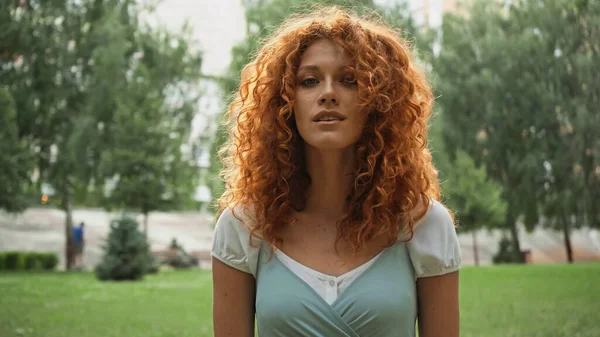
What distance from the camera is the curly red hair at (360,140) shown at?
1887 mm

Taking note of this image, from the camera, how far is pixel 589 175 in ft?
59.1

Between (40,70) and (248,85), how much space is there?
51.6 ft

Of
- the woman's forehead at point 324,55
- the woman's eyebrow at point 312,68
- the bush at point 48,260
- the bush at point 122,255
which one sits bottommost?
the bush at point 48,260

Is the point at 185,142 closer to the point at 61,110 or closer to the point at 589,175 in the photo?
the point at 61,110

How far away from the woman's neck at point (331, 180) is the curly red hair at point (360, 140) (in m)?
0.02

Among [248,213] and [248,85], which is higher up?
[248,85]

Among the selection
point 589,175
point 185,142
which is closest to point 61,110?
point 185,142

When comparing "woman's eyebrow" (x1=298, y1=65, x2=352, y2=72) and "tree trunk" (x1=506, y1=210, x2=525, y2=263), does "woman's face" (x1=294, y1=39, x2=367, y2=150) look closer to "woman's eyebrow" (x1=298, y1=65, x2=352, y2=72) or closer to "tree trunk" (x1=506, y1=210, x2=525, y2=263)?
"woman's eyebrow" (x1=298, y1=65, x2=352, y2=72)

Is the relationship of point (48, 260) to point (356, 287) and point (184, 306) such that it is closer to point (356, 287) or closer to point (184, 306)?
point (184, 306)

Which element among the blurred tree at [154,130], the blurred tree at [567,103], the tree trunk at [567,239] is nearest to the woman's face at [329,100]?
the blurred tree at [567,103]

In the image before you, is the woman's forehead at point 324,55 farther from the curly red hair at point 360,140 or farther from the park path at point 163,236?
the park path at point 163,236

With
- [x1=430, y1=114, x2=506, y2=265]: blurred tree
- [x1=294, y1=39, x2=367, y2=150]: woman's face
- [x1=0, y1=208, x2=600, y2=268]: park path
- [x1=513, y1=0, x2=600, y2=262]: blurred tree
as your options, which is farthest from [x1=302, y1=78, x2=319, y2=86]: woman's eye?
[x1=0, y1=208, x2=600, y2=268]: park path

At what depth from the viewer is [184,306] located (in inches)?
387

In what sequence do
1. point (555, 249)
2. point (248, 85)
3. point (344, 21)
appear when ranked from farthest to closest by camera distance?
point (555, 249) < point (248, 85) < point (344, 21)
